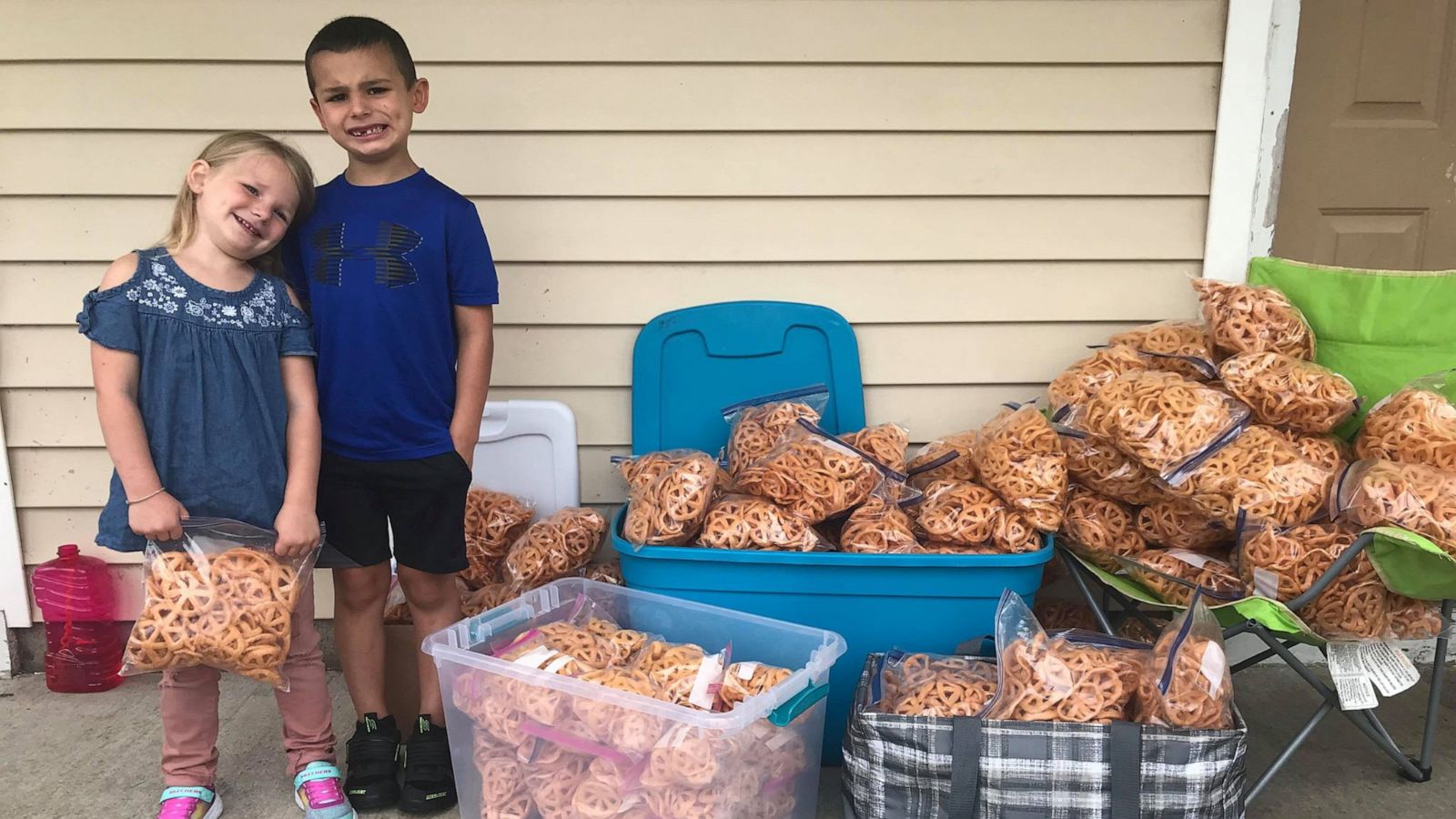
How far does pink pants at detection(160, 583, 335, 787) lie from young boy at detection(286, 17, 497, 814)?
0.11 metres

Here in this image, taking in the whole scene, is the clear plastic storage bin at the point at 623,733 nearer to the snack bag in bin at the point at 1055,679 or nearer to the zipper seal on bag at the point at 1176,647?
the snack bag in bin at the point at 1055,679

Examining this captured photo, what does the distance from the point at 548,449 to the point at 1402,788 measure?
234cm

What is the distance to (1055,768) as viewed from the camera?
5.87ft

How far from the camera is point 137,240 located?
2.67 meters

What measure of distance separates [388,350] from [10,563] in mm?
1580

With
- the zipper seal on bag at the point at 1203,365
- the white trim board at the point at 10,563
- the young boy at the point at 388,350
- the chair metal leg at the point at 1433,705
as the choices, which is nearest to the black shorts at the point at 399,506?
the young boy at the point at 388,350

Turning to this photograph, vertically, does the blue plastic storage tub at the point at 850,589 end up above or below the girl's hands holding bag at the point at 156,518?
below

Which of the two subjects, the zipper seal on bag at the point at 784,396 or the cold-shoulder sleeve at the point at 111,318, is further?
the zipper seal on bag at the point at 784,396

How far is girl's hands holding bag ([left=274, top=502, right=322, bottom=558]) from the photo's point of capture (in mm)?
1997

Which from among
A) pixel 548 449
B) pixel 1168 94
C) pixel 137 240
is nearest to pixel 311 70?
pixel 137 240

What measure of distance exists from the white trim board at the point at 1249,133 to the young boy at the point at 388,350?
1995 millimetres

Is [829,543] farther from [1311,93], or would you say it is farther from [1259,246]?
[1311,93]

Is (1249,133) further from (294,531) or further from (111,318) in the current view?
(111,318)

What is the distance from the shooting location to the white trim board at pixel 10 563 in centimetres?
275
